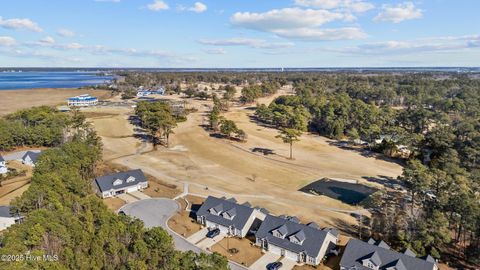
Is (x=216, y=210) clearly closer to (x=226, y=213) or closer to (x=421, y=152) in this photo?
(x=226, y=213)

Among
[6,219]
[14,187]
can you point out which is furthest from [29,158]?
[6,219]

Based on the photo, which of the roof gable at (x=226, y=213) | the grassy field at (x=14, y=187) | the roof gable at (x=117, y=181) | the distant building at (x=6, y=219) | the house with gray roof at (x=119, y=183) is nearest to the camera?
the distant building at (x=6, y=219)

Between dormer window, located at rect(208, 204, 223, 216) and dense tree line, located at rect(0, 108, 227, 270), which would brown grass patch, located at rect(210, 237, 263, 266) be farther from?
dense tree line, located at rect(0, 108, 227, 270)

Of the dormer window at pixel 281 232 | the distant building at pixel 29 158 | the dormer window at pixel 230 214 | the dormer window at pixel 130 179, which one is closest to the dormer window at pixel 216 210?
the dormer window at pixel 230 214

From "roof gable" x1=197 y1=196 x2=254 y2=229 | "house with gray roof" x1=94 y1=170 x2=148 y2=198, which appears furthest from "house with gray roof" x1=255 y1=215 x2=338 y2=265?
"house with gray roof" x1=94 y1=170 x2=148 y2=198

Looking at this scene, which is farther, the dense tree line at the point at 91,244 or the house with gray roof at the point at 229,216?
the house with gray roof at the point at 229,216

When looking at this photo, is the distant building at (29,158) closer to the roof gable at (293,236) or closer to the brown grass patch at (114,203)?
the brown grass patch at (114,203)
